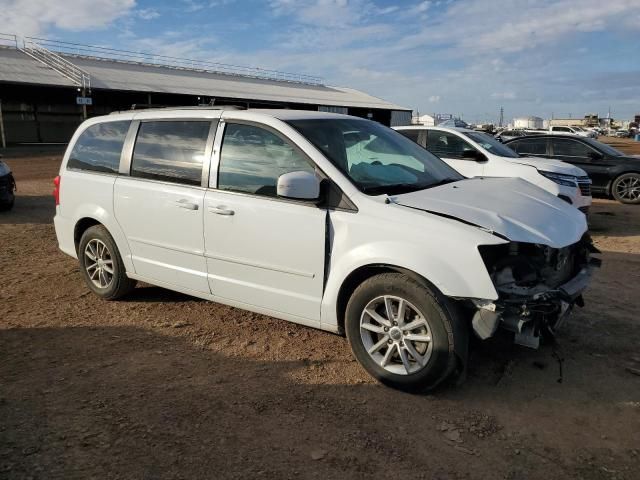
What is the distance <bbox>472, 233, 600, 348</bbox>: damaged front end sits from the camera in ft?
10.5

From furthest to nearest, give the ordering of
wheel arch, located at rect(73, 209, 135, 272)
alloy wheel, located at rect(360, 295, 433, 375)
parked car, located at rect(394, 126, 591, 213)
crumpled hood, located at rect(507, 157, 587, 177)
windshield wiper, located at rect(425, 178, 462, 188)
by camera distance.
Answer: crumpled hood, located at rect(507, 157, 587, 177) → parked car, located at rect(394, 126, 591, 213) → wheel arch, located at rect(73, 209, 135, 272) → windshield wiper, located at rect(425, 178, 462, 188) → alloy wheel, located at rect(360, 295, 433, 375)

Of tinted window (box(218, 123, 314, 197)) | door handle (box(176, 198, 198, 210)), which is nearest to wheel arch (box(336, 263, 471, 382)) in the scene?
tinted window (box(218, 123, 314, 197))

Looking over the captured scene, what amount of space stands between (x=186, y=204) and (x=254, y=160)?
704 mm

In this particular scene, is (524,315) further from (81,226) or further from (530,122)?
(530,122)

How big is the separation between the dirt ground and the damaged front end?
0.53 metres

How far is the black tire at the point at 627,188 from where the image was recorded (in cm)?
1209

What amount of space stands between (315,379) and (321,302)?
1.78ft

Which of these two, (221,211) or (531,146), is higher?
(531,146)

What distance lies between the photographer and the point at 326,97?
46.2 m

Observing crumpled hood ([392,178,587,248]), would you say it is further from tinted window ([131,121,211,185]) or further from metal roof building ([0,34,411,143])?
metal roof building ([0,34,411,143])

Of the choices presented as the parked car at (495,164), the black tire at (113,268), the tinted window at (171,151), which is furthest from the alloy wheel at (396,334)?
the parked car at (495,164)

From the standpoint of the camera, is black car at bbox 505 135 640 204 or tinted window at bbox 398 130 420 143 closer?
tinted window at bbox 398 130 420 143

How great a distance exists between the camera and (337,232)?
3.65 m

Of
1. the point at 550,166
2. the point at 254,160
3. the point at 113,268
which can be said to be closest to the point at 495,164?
the point at 550,166
